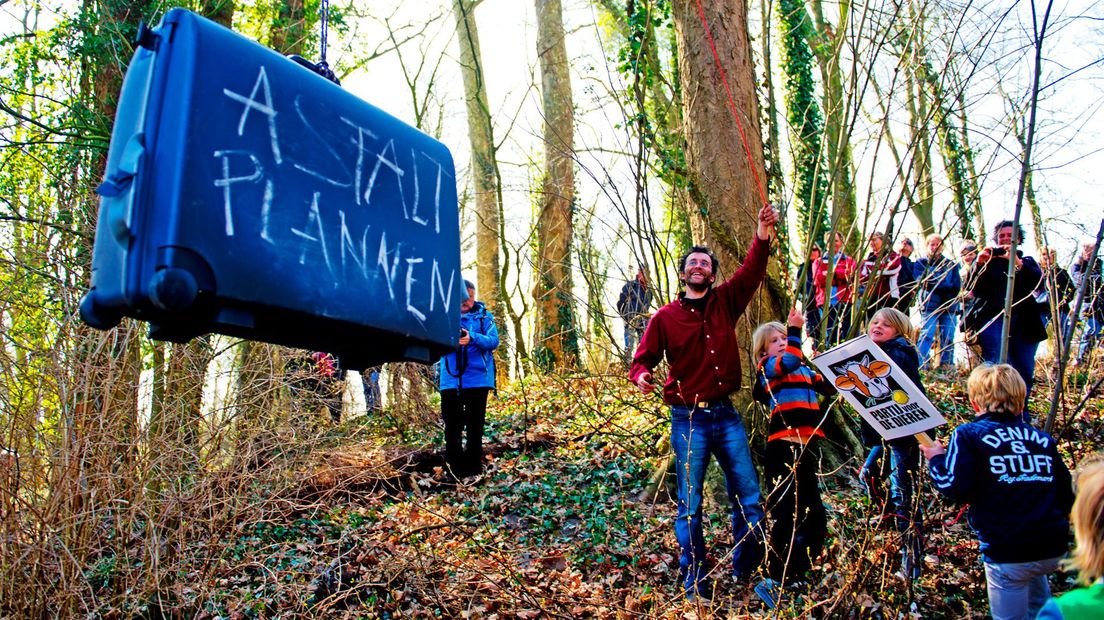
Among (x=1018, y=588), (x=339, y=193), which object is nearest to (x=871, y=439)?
(x=1018, y=588)

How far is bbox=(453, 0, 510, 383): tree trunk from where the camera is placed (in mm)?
15281

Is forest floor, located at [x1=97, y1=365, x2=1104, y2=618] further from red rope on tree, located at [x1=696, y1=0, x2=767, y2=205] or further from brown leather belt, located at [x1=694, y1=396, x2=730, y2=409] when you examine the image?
red rope on tree, located at [x1=696, y1=0, x2=767, y2=205]

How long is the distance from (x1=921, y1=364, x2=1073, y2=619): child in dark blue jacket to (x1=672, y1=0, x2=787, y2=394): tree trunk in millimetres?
2773

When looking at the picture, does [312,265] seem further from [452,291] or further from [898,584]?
[898,584]

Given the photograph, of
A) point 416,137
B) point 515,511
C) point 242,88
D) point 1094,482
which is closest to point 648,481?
point 515,511

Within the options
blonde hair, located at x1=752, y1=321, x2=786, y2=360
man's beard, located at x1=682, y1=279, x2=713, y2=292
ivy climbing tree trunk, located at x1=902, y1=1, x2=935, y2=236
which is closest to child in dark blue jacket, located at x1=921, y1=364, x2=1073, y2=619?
blonde hair, located at x1=752, y1=321, x2=786, y2=360

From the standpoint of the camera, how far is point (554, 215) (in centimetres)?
1427

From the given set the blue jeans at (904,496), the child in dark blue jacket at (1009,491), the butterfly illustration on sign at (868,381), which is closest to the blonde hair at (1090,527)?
the child in dark blue jacket at (1009,491)

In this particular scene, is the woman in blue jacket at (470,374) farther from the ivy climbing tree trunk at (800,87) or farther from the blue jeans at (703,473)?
the ivy climbing tree trunk at (800,87)

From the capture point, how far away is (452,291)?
7.80ft

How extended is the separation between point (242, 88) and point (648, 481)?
21.8ft

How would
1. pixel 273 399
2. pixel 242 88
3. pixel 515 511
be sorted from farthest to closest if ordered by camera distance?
pixel 515 511 → pixel 273 399 → pixel 242 88

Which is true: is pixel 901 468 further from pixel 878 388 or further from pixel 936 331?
pixel 936 331

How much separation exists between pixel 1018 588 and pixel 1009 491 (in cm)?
45
